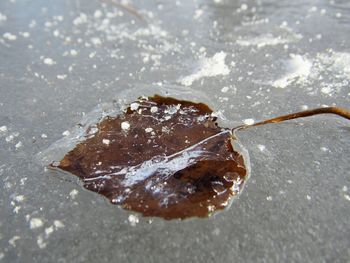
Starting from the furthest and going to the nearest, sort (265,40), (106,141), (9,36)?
(9,36) → (265,40) → (106,141)

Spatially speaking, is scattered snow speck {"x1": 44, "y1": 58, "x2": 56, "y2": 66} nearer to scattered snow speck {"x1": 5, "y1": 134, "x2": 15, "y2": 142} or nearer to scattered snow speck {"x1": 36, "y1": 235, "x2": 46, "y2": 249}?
scattered snow speck {"x1": 5, "y1": 134, "x2": 15, "y2": 142}

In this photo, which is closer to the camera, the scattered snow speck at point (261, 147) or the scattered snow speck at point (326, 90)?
the scattered snow speck at point (261, 147)

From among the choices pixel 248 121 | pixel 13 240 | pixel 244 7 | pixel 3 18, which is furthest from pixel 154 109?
pixel 3 18

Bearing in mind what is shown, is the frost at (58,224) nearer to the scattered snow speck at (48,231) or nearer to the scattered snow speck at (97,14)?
the scattered snow speck at (48,231)

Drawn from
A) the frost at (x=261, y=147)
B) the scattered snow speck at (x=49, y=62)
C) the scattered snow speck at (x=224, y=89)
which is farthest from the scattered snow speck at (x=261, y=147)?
the scattered snow speck at (x=49, y=62)

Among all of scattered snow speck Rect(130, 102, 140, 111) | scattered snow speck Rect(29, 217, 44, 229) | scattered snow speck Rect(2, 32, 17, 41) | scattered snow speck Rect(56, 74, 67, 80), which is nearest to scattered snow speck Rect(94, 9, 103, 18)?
scattered snow speck Rect(2, 32, 17, 41)

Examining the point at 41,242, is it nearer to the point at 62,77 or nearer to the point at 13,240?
the point at 13,240
